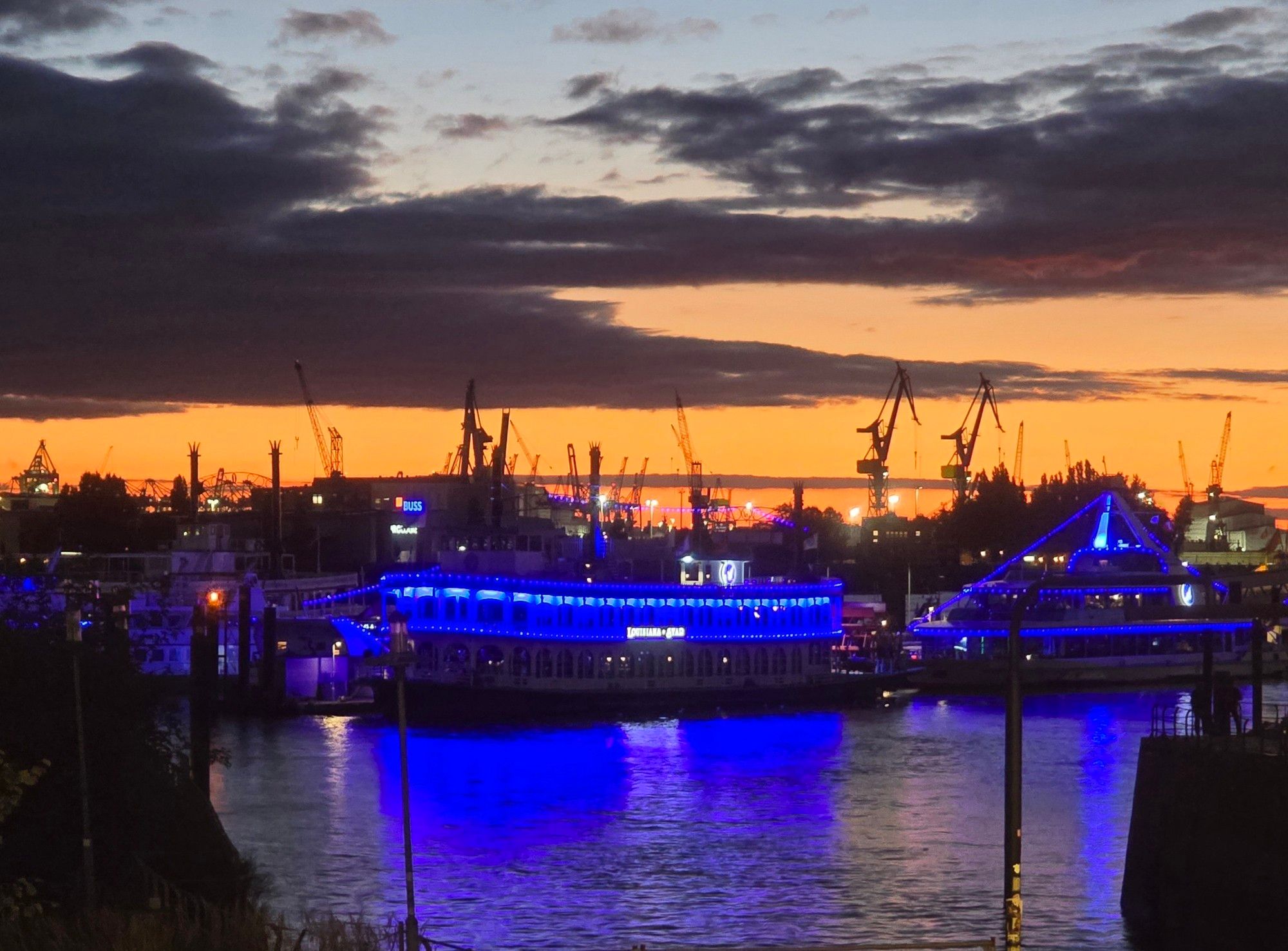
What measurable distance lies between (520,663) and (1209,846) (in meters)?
40.2

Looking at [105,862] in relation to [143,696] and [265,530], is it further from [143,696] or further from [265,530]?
[265,530]

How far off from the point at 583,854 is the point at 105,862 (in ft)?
44.4

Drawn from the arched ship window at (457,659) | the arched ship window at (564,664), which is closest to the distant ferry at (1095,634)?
the arched ship window at (564,664)

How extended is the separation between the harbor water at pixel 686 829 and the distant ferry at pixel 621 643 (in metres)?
2.46

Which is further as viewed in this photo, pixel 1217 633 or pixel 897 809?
pixel 1217 633

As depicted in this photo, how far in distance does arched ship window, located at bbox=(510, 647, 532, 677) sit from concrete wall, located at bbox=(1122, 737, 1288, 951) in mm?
36531

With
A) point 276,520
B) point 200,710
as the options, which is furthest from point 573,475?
point 200,710

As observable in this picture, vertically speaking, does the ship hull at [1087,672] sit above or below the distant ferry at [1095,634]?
below

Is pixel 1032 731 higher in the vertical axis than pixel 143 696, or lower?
lower

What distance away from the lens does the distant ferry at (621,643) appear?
62.4 metres

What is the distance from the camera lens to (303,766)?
49219 mm

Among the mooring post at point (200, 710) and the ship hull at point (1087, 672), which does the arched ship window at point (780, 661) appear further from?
the mooring post at point (200, 710)

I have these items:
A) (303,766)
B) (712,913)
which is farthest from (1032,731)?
(712,913)

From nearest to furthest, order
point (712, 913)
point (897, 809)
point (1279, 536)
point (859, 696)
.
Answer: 1. point (712, 913)
2. point (897, 809)
3. point (859, 696)
4. point (1279, 536)
